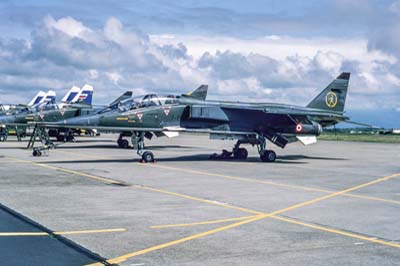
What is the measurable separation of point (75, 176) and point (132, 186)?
3175 mm

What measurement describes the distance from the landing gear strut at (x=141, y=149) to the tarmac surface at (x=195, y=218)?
423cm

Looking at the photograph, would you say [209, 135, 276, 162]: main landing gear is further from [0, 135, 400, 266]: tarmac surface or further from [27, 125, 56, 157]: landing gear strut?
[27, 125, 56, 157]: landing gear strut

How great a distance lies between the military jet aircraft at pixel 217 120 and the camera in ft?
77.2

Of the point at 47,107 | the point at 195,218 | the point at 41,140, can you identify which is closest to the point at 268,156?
the point at 41,140

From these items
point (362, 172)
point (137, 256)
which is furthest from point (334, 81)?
point (137, 256)

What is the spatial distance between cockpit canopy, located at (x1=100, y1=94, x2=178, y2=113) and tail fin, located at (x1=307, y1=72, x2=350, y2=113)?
8785 mm

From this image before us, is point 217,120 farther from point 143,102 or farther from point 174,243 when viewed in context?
point 174,243

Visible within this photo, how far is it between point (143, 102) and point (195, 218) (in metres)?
14.3

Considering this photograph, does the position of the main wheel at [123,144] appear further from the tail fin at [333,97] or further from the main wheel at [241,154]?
the tail fin at [333,97]

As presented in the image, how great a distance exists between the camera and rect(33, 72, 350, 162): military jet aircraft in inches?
926

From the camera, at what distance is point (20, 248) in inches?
298

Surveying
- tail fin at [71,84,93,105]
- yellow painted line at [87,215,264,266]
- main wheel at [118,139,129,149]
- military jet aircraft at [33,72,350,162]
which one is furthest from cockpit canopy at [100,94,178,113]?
tail fin at [71,84,93,105]

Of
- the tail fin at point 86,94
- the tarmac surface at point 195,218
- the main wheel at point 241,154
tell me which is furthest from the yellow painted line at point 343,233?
the tail fin at point 86,94

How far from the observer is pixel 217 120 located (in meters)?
25.2
